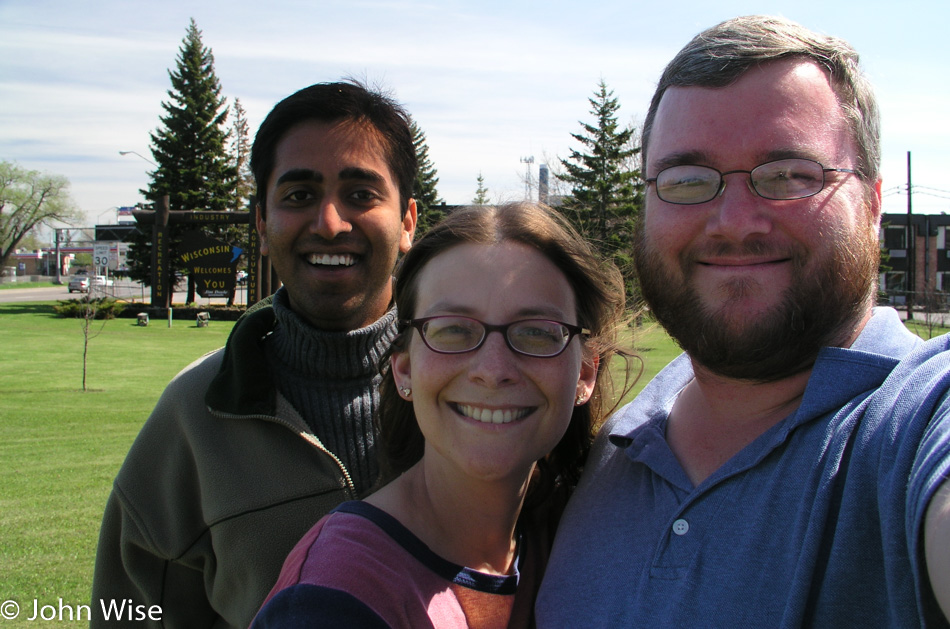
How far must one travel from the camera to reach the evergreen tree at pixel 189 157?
1709 inches

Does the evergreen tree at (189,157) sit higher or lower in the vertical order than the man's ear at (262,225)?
higher

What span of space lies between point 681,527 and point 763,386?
0.48 metres

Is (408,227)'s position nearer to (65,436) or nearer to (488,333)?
(488,333)

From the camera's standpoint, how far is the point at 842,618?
140 centimetres

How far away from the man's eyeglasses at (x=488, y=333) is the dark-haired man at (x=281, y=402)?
83 cm

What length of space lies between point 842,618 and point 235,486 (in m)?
1.92

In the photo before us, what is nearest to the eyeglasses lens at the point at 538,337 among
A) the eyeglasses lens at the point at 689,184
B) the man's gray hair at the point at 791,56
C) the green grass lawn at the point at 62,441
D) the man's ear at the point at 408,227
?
the eyeglasses lens at the point at 689,184

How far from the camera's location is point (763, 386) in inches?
76.1

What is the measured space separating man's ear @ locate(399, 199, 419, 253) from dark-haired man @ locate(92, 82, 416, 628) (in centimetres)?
17

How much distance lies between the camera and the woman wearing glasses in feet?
5.58

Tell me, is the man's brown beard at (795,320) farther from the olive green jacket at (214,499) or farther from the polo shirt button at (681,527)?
the olive green jacket at (214,499)

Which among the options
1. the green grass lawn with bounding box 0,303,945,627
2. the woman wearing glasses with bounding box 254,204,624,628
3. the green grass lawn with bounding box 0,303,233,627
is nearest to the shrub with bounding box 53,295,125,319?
the green grass lawn with bounding box 0,303,945,627

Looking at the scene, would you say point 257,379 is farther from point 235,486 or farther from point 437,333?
point 437,333

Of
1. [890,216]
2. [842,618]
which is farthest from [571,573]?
[890,216]
